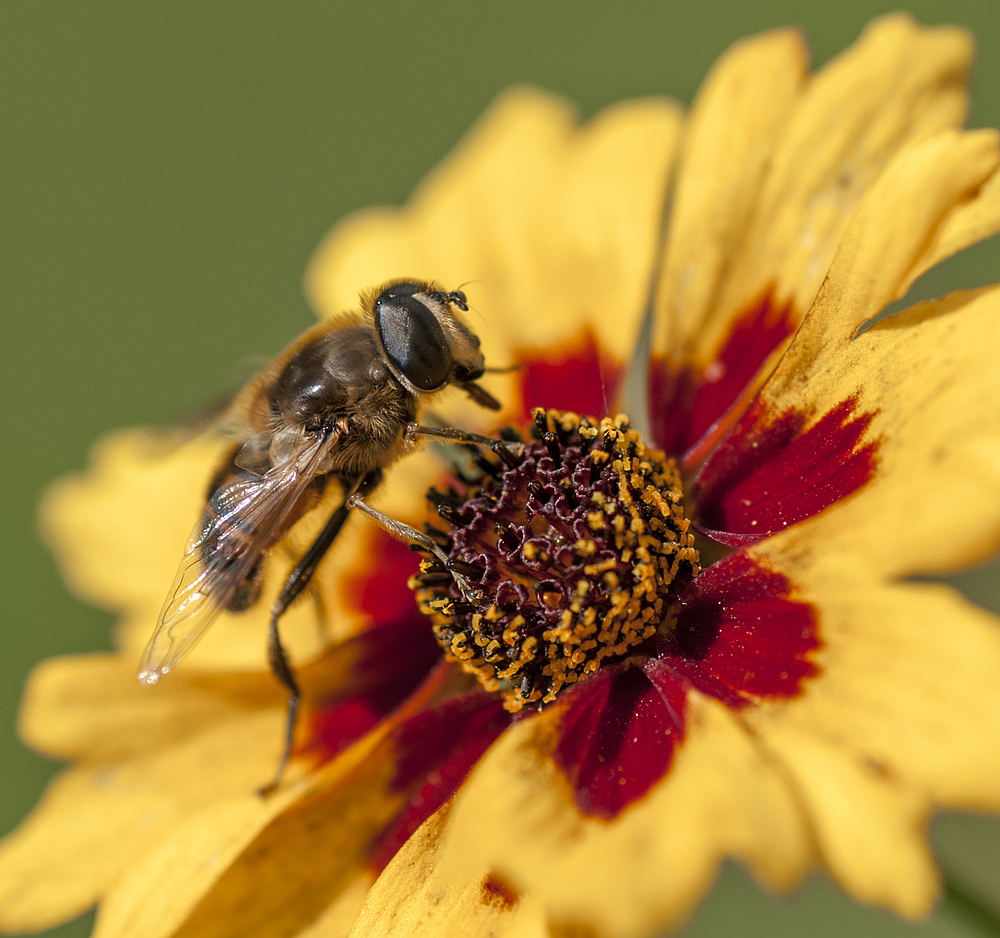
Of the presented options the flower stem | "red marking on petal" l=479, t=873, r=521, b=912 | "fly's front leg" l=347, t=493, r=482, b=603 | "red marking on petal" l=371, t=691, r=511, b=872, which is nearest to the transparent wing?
"fly's front leg" l=347, t=493, r=482, b=603

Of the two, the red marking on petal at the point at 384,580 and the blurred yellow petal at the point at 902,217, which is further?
the red marking on petal at the point at 384,580

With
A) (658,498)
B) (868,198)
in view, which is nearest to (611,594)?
(658,498)

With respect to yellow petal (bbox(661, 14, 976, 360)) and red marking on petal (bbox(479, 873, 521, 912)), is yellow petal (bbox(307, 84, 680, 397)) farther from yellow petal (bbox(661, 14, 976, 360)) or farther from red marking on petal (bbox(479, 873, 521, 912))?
red marking on petal (bbox(479, 873, 521, 912))

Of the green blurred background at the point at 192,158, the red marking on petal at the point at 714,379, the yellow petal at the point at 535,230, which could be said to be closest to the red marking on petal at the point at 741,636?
the red marking on petal at the point at 714,379

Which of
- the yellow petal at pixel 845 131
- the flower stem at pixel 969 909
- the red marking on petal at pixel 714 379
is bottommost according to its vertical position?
the flower stem at pixel 969 909

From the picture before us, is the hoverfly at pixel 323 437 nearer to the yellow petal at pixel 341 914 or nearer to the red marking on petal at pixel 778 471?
the yellow petal at pixel 341 914
